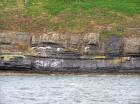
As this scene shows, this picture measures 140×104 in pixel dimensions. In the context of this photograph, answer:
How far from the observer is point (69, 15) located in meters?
84.5

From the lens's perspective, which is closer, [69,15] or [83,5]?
[69,15]

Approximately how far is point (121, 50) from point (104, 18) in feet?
27.2

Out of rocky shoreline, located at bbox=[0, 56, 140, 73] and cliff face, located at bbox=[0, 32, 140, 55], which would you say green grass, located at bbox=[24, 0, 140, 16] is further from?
rocky shoreline, located at bbox=[0, 56, 140, 73]

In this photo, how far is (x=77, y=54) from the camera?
7638 centimetres

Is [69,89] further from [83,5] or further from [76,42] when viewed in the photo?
[83,5]

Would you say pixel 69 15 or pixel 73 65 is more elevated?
pixel 69 15

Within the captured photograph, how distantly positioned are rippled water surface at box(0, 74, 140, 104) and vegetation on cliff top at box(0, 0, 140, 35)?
1185 cm

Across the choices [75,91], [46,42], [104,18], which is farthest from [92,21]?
[75,91]

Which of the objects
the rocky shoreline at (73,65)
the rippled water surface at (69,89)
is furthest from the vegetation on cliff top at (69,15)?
the rippled water surface at (69,89)

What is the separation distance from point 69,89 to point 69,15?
29.2 m

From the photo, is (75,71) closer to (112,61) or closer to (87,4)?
(112,61)

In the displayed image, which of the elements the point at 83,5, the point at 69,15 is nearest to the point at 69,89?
the point at 69,15

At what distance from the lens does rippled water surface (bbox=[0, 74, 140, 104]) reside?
157 ft

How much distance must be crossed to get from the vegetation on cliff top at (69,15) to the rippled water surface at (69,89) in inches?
467
